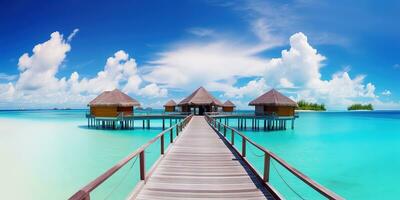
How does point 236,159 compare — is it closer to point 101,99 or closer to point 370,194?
point 370,194

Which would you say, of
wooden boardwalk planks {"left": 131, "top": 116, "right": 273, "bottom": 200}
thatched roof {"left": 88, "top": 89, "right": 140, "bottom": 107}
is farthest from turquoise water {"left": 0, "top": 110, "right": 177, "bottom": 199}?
thatched roof {"left": 88, "top": 89, "right": 140, "bottom": 107}

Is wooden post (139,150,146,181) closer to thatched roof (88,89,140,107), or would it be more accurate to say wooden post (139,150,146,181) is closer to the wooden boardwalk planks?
the wooden boardwalk planks

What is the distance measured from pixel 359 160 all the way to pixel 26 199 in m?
16.5

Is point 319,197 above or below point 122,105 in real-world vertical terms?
below

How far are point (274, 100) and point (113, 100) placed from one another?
1864cm

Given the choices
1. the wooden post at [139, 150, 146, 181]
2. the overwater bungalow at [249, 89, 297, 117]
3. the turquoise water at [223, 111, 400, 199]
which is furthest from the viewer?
the overwater bungalow at [249, 89, 297, 117]

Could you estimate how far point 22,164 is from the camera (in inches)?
472

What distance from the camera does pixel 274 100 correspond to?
1027 inches

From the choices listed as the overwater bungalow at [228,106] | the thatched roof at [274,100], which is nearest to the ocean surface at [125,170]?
the thatched roof at [274,100]

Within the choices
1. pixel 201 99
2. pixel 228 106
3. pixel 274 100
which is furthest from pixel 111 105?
pixel 228 106

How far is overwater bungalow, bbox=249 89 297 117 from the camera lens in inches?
1024

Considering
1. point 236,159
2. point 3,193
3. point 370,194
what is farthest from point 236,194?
point 3,193

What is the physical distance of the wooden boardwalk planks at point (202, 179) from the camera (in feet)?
11.8

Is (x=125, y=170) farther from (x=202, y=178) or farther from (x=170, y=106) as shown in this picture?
(x=170, y=106)
